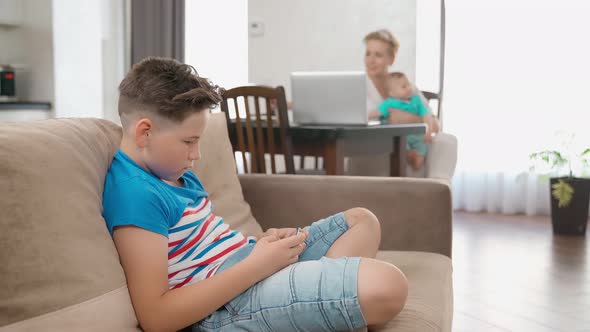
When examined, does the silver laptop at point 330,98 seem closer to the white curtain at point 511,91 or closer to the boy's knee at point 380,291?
the boy's knee at point 380,291

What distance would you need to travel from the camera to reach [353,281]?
131 centimetres

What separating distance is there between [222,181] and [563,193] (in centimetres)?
300

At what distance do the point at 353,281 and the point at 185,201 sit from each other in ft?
1.25

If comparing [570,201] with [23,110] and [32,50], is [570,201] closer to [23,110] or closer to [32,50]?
[23,110]

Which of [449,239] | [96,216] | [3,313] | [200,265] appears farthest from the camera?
[449,239]

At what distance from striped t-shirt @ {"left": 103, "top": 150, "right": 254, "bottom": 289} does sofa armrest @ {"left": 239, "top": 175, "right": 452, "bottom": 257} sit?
22.3 inches

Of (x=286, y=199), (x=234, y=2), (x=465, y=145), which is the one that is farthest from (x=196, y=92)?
(x=234, y=2)

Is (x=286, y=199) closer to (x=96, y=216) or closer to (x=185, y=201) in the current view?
(x=185, y=201)

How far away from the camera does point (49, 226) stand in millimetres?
1162

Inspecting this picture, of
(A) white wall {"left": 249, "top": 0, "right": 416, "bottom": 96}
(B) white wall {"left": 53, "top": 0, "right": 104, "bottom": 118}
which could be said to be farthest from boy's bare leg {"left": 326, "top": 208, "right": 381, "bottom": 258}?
(A) white wall {"left": 249, "top": 0, "right": 416, "bottom": 96}

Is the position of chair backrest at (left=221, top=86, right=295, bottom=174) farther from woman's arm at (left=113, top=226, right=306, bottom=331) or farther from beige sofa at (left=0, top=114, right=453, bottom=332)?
woman's arm at (left=113, top=226, right=306, bottom=331)

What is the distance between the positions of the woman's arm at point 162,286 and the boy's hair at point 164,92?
228mm

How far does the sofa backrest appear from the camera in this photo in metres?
1.10

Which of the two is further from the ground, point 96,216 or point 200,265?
point 96,216
